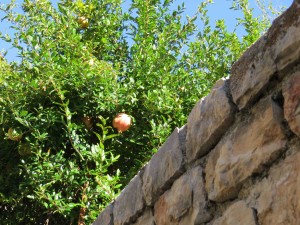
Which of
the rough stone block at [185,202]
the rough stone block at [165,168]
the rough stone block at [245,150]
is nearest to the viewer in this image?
the rough stone block at [245,150]

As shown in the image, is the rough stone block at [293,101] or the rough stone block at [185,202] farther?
the rough stone block at [185,202]

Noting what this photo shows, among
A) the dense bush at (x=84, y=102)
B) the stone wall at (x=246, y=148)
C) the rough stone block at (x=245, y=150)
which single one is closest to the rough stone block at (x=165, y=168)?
the stone wall at (x=246, y=148)

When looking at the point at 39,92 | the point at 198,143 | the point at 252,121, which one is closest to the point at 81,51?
the point at 39,92

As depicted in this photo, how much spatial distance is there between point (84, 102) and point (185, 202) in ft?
8.18

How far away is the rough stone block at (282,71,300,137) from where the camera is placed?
126cm

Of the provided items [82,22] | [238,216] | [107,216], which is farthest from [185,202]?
[82,22]

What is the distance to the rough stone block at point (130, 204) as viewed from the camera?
2275 millimetres

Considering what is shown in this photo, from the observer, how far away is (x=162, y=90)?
13.9 ft

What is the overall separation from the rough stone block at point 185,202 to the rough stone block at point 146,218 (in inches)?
4.4

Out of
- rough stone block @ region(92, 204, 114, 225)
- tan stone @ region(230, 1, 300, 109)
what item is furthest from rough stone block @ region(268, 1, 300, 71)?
rough stone block @ region(92, 204, 114, 225)

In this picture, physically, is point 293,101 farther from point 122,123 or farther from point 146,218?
point 122,123

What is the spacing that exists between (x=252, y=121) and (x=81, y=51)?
3093 mm

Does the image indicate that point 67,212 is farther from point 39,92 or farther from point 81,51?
point 81,51

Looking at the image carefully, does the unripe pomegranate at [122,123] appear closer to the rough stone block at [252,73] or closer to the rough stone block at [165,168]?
the rough stone block at [165,168]
